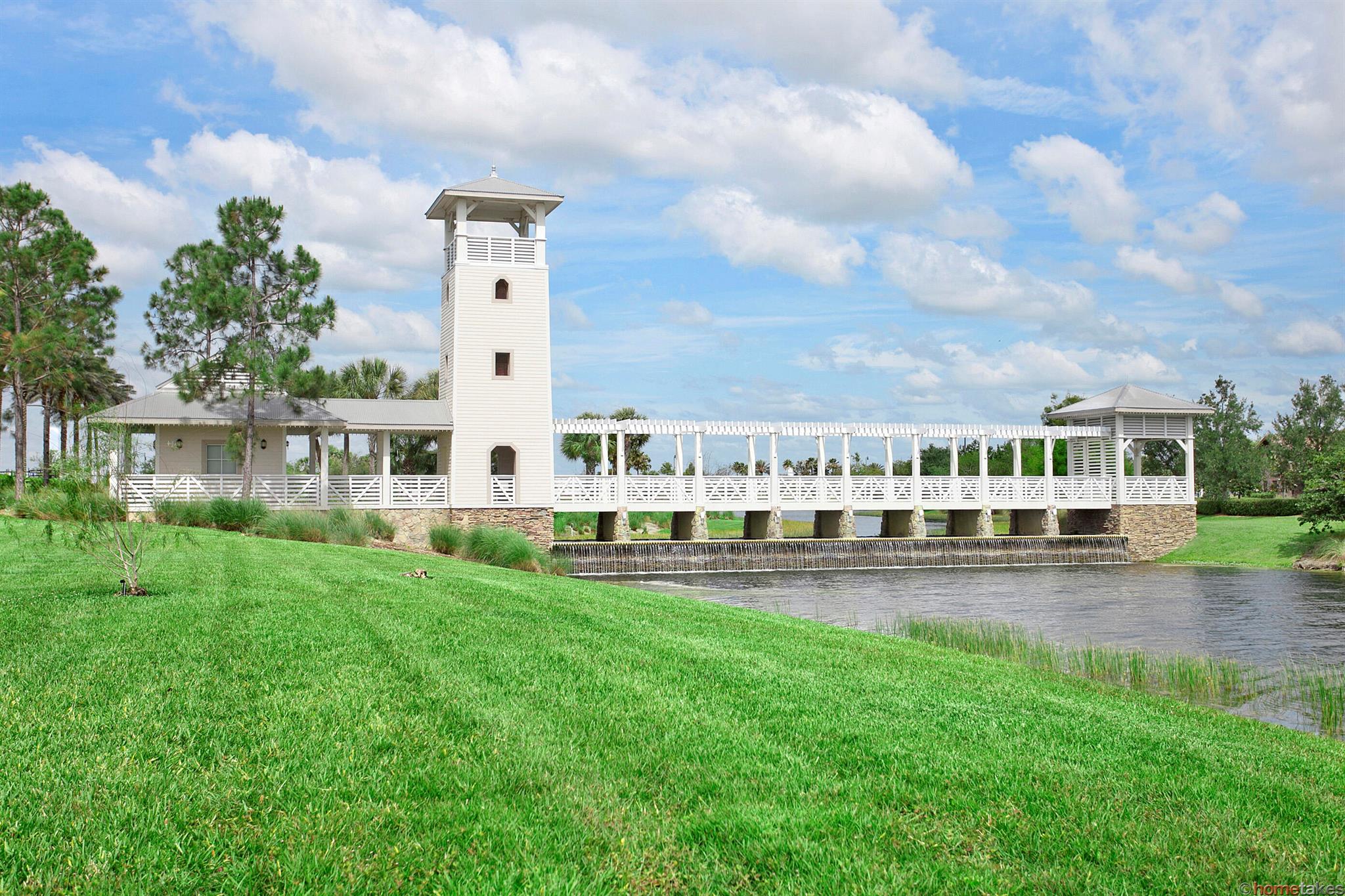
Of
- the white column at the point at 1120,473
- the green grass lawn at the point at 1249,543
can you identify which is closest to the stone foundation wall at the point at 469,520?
the white column at the point at 1120,473

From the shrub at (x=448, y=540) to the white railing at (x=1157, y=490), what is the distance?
83.2ft

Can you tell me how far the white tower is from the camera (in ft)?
103

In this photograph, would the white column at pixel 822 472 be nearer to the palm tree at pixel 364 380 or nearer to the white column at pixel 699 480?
the white column at pixel 699 480

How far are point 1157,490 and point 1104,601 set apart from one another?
18.5m

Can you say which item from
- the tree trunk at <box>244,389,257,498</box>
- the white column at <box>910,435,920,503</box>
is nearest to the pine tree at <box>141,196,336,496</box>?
the tree trunk at <box>244,389,257,498</box>

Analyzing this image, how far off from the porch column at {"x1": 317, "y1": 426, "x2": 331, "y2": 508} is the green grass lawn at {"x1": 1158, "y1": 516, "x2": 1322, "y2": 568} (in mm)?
27367

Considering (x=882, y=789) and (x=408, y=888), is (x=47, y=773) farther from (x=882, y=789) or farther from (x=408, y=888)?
(x=882, y=789)

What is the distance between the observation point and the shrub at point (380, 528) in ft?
88.1

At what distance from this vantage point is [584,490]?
33031mm

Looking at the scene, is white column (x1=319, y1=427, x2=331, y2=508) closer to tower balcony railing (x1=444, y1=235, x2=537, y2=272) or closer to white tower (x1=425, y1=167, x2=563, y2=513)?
white tower (x1=425, y1=167, x2=563, y2=513)

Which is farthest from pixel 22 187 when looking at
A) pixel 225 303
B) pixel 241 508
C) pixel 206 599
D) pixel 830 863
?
pixel 830 863

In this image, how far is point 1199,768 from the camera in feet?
18.4

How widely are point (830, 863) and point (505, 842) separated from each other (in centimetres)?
125

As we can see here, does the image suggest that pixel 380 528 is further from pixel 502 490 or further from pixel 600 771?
pixel 600 771
